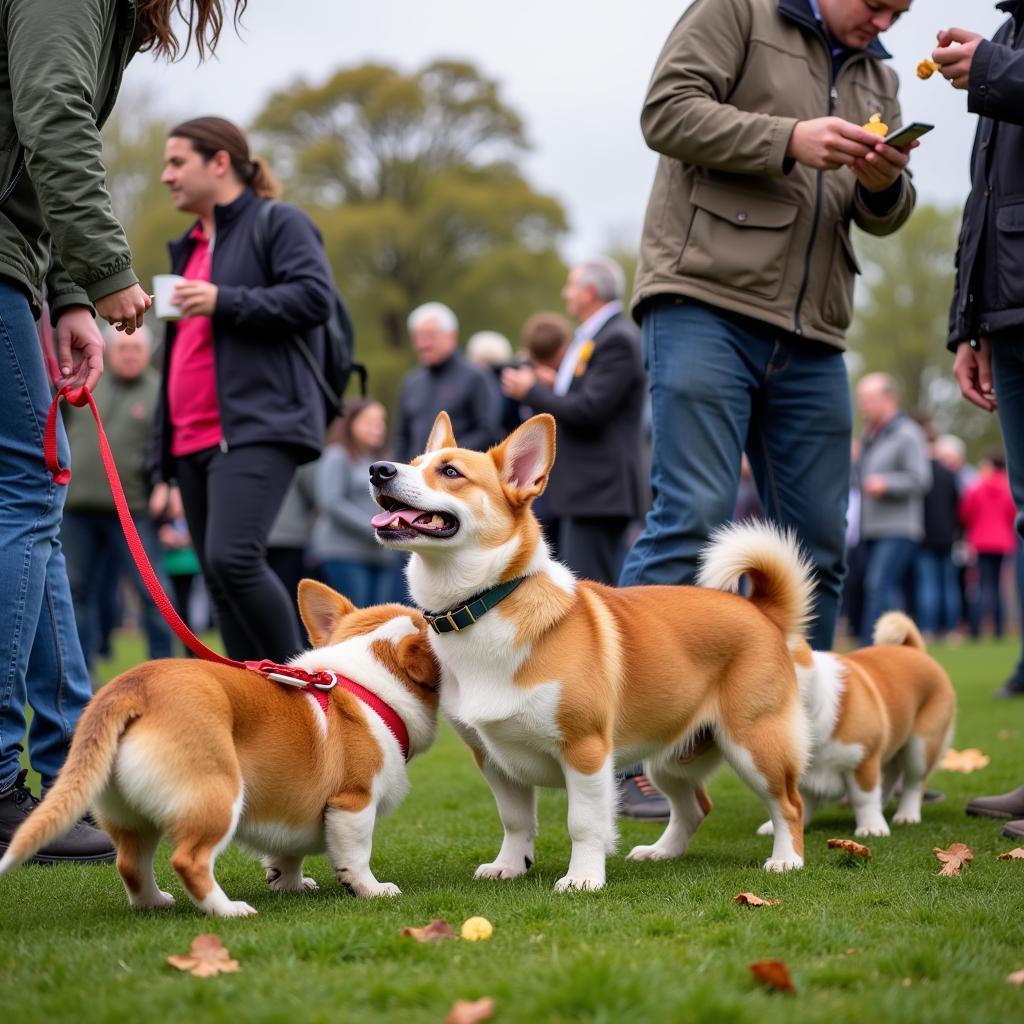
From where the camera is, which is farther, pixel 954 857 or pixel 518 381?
pixel 518 381

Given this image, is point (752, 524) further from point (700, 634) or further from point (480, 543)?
point (480, 543)

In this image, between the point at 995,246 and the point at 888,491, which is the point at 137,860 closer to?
the point at 995,246

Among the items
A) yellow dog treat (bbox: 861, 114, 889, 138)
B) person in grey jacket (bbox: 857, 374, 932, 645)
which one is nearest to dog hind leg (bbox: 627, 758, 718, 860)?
yellow dog treat (bbox: 861, 114, 889, 138)

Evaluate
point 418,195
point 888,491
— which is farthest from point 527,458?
point 418,195

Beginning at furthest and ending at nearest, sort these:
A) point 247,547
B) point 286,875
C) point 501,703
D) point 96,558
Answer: point 96,558
point 247,547
point 286,875
point 501,703

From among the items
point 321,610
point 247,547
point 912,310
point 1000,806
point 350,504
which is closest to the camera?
point 321,610

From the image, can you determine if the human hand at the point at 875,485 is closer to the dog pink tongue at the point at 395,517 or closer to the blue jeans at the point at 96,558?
the blue jeans at the point at 96,558

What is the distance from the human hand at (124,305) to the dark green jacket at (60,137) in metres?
0.02

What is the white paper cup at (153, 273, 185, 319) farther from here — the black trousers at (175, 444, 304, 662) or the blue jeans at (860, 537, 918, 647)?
the blue jeans at (860, 537, 918, 647)

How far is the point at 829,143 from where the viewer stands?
14.3ft

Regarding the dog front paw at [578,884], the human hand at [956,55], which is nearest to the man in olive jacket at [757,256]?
the human hand at [956,55]

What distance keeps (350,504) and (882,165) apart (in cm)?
780

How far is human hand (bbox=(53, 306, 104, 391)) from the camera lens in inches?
160

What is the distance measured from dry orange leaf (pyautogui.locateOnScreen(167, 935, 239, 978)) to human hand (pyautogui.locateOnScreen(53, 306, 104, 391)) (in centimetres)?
197
